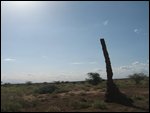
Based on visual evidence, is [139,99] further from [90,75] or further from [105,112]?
[90,75]

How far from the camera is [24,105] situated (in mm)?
20625

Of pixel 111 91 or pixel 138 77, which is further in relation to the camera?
pixel 138 77

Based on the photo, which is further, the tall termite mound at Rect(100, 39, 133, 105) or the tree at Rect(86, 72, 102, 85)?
the tree at Rect(86, 72, 102, 85)

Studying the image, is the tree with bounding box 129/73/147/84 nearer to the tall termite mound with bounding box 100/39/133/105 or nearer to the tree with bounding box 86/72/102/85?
the tree with bounding box 86/72/102/85

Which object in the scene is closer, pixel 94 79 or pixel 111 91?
pixel 111 91

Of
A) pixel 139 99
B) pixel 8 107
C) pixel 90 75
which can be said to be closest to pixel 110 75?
pixel 139 99

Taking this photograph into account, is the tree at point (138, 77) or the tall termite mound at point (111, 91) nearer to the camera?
the tall termite mound at point (111, 91)

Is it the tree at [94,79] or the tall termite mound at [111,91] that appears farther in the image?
the tree at [94,79]

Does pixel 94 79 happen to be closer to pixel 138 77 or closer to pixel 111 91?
pixel 138 77

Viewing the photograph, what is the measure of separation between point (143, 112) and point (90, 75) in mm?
40216

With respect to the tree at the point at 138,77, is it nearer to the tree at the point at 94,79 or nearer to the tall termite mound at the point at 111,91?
the tree at the point at 94,79

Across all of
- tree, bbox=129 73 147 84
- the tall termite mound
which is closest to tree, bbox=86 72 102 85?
tree, bbox=129 73 147 84

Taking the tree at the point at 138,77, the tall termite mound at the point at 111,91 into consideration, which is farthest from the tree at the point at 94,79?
the tall termite mound at the point at 111,91

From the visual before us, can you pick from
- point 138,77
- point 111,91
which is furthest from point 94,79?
point 111,91
